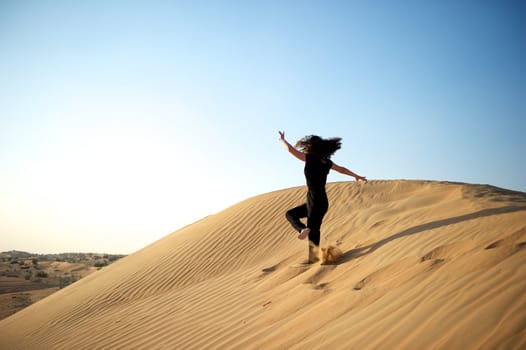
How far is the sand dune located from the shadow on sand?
0.02 meters

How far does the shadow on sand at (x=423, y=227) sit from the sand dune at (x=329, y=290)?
2 centimetres

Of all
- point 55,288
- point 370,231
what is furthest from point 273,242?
point 55,288

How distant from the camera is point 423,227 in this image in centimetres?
480

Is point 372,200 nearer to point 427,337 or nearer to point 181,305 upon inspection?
point 181,305

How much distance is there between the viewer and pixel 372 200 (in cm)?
904

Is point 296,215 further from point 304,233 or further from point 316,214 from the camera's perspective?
point 304,233

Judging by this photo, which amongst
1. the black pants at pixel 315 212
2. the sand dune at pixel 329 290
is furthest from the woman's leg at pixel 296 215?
the sand dune at pixel 329 290

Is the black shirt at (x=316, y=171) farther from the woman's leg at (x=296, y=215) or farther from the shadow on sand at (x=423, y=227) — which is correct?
the shadow on sand at (x=423, y=227)

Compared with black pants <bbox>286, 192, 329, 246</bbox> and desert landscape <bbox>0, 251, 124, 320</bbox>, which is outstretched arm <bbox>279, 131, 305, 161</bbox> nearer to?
black pants <bbox>286, 192, 329, 246</bbox>

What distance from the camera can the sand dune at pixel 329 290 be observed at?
224 cm

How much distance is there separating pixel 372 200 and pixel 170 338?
670cm

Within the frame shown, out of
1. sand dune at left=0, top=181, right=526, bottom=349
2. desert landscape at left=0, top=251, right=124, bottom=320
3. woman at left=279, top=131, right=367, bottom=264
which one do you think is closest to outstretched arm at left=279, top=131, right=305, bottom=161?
woman at left=279, top=131, right=367, bottom=264

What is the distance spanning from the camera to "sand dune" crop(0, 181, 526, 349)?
224cm

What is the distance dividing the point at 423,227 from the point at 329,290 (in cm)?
206
